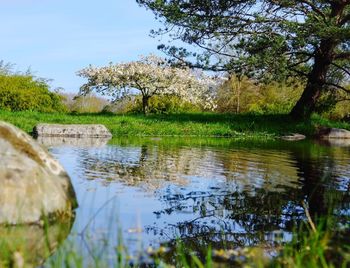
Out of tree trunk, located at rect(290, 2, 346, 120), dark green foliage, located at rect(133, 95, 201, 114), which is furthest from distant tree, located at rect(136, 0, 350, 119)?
dark green foliage, located at rect(133, 95, 201, 114)

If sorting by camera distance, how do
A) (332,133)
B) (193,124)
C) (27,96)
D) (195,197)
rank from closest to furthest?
(195,197) < (332,133) < (193,124) < (27,96)

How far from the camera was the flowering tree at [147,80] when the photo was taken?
31.8m

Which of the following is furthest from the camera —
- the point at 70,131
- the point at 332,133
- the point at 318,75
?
the point at 318,75

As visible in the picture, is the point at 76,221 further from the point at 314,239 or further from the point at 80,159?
the point at 80,159

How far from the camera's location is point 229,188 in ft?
25.2

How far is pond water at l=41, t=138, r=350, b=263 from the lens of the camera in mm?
4663

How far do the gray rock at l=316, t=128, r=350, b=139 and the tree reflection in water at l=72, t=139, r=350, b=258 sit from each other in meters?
9.73

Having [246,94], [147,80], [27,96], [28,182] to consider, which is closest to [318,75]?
[147,80]

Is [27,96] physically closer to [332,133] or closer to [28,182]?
[332,133]

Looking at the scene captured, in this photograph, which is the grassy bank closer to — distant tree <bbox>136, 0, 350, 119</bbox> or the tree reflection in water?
distant tree <bbox>136, 0, 350, 119</bbox>

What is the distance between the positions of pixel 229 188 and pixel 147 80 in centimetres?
2421

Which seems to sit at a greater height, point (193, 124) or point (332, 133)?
point (193, 124)

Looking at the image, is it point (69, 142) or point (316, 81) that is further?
point (316, 81)

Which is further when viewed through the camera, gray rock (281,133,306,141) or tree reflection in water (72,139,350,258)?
gray rock (281,133,306,141)
